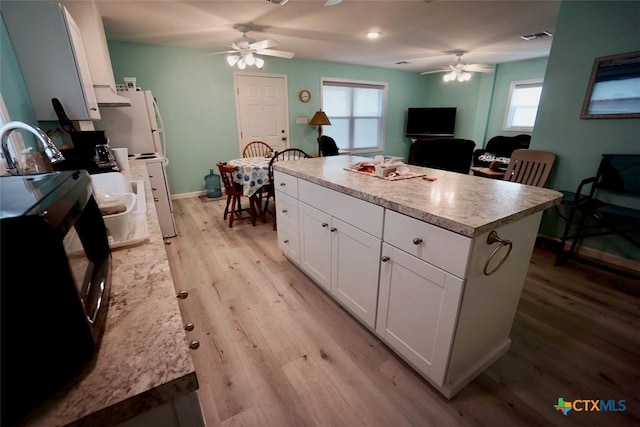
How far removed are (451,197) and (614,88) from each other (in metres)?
2.30

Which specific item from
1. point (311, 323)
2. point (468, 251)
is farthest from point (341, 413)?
→ point (468, 251)

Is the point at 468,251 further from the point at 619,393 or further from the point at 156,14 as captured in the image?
the point at 156,14

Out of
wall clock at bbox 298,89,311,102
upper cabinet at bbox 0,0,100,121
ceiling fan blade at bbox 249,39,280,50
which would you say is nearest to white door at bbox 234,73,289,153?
wall clock at bbox 298,89,311,102

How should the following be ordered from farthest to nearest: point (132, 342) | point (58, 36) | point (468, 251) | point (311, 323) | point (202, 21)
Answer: point (202, 21) < point (58, 36) < point (311, 323) < point (468, 251) < point (132, 342)

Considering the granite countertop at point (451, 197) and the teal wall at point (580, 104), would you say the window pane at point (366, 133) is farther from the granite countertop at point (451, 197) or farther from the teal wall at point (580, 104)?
the granite countertop at point (451, 197)

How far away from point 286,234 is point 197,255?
0.98 meters

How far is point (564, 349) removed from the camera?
1.60 meters

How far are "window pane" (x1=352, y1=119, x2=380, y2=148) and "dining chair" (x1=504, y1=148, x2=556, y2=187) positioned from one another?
393 cm

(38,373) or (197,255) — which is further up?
(38,373)

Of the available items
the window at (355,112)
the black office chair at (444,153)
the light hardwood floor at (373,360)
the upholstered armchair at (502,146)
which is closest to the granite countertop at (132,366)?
the light hardwood floor at (373,360)

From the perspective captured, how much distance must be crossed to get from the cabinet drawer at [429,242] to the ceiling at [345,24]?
2.39m

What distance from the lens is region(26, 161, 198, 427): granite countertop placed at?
42 cm

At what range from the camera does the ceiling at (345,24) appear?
2.62 meters

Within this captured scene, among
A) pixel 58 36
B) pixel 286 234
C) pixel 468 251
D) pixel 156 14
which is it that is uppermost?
pixel 156 14
